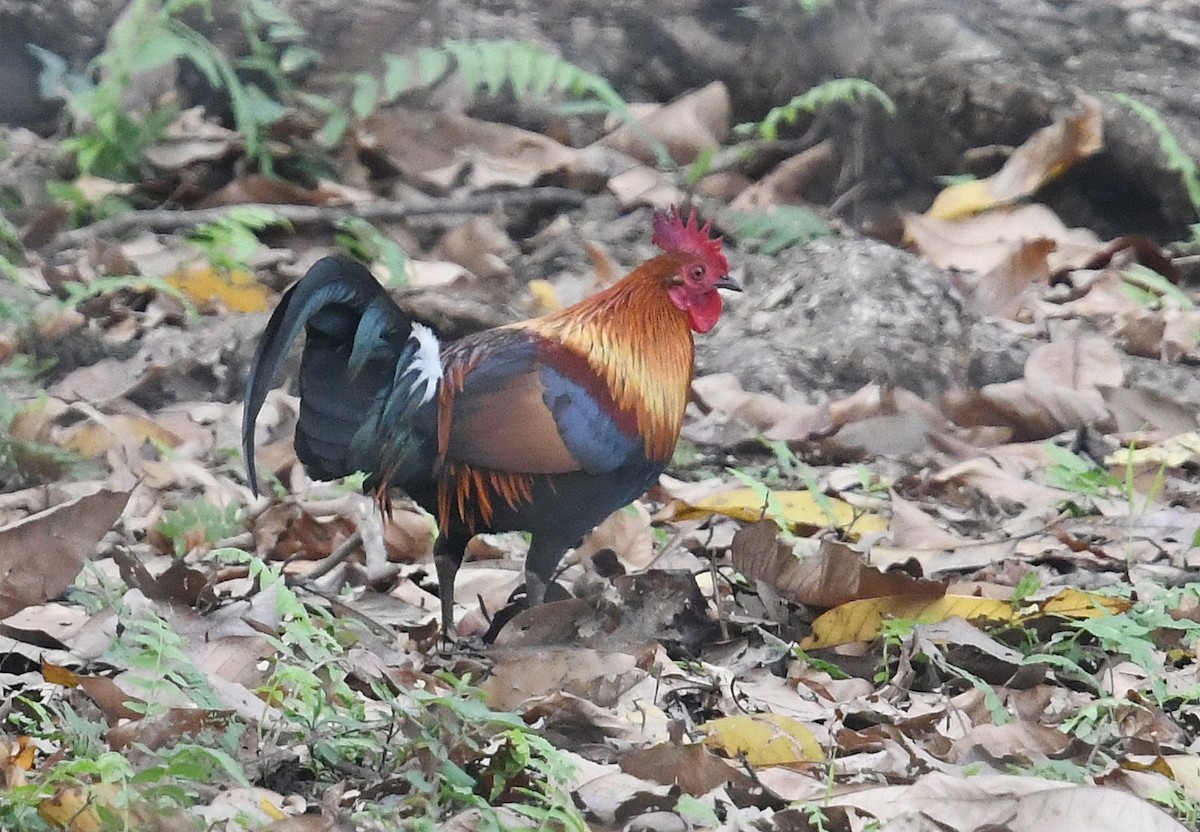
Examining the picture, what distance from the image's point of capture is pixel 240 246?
6.30m

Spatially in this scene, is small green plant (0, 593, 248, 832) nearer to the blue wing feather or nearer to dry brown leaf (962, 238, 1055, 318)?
the blue wing feather

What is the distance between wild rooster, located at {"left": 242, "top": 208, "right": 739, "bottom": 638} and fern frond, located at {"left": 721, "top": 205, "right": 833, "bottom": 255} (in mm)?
3018

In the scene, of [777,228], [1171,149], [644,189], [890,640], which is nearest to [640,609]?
[890,640]

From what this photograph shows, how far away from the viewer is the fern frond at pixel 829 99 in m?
7.23

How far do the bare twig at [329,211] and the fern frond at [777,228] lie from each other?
33.1 inches

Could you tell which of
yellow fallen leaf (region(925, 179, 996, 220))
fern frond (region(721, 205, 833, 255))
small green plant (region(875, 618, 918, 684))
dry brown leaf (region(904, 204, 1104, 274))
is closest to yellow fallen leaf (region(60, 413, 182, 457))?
small green plant (region(875, 618, 918, 684))

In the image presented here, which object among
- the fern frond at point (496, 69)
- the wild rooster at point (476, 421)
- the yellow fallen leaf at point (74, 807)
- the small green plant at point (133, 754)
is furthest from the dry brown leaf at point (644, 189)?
the yellow fallen leaf at point (74, 807)

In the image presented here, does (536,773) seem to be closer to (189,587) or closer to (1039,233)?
(189,587)

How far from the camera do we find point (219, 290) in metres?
6.33

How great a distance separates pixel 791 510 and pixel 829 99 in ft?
10.4

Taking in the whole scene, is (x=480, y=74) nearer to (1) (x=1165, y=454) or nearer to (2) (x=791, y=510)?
(2) (x=791, y=510)

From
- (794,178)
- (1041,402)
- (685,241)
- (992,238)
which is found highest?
(685,241)

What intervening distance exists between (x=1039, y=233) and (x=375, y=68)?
13.6 ft

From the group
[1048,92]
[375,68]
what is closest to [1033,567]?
[375,68]
